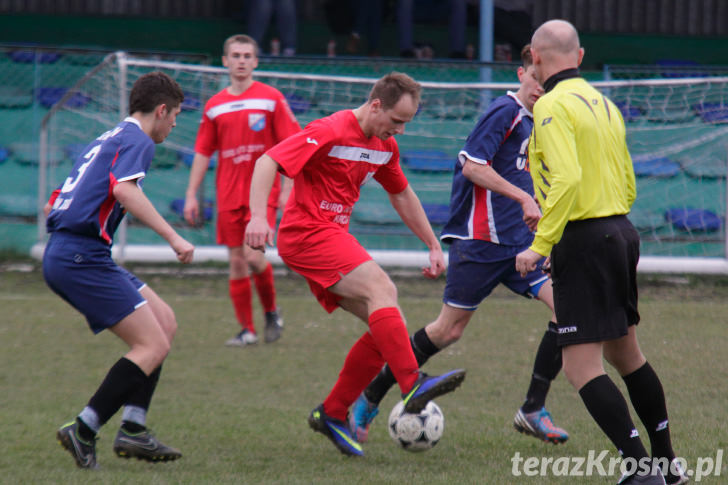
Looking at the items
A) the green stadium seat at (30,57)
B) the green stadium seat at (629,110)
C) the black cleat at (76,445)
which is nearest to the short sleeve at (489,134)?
the black cleat at (76,445)

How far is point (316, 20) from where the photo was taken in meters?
14.9

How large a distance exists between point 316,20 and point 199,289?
692 centimetres

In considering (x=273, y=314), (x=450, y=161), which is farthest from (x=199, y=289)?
(x=450, y=161)

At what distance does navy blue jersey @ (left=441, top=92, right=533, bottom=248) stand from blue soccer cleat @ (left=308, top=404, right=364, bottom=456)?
3.59 ft

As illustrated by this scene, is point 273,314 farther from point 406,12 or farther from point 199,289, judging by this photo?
point 406,12

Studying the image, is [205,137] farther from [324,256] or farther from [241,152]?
[324,256]

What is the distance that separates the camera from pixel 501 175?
455 centimetres

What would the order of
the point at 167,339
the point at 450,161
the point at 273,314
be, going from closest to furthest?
1. the point at 167,339
2. the point at 273,314
3. the point at 450,161

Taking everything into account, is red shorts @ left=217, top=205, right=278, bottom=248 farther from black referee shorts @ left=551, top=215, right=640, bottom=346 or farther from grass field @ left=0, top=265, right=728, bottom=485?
black referee shorts @ left=551, top=215, right=640, bottom=346

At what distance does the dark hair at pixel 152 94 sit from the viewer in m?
4.02

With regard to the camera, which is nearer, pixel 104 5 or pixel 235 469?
pixel 235 469

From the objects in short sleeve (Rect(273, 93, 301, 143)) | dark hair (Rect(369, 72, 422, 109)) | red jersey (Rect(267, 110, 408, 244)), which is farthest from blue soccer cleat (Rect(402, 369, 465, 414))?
short sleeve (Rect(273, 93, 301, 143))

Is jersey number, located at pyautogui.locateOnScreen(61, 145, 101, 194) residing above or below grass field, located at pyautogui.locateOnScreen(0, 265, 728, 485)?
above

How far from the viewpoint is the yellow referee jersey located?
319cm
